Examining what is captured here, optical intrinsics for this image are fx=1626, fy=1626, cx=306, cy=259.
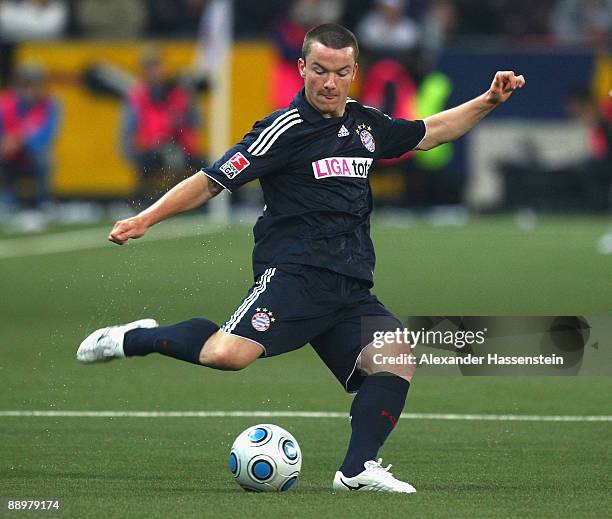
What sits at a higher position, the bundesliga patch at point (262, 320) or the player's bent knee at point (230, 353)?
the bundesliga patch at point (262, 320)

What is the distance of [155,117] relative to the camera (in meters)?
26.8

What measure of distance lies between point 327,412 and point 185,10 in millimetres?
20048

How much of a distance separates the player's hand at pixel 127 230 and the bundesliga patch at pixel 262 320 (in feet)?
2.15

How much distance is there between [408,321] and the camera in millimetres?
8305

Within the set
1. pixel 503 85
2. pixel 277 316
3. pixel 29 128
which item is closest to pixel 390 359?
pixel 277 316

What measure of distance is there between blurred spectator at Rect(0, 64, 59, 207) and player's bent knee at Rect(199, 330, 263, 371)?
19.4 meters

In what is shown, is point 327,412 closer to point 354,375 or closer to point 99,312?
point 354,375

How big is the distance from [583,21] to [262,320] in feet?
72.2

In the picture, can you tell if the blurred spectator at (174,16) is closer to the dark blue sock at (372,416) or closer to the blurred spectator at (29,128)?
the blurred spectator at (29,128)

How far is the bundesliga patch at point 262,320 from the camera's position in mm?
7168

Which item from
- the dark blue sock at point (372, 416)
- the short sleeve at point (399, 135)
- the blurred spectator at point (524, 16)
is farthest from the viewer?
the blurred spectator at point (524, 16)

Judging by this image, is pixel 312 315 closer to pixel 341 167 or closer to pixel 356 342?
pixel 356 342

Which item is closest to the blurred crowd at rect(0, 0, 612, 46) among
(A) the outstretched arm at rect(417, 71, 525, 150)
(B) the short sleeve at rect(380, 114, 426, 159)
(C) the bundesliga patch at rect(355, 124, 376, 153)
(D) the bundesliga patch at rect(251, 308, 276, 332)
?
(A) the outstretched arm at rect(417, 71, 525, 150)

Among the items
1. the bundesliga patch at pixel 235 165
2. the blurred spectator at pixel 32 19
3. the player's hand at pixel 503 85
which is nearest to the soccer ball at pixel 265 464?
the bundesliga patch at pixel 235 165
